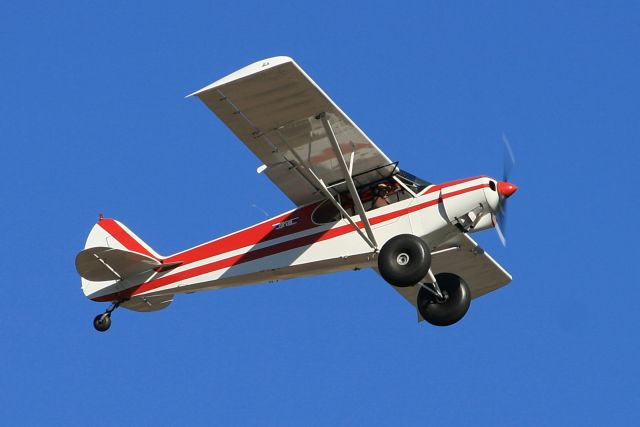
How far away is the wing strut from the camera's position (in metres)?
17.0

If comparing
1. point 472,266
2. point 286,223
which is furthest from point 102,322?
point 472,266

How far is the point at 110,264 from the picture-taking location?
62.4 feet

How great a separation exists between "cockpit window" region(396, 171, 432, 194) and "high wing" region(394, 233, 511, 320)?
1.33 meters

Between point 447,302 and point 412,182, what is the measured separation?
1872 millimetres

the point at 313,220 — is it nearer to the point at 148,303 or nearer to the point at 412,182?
the point at 412,182

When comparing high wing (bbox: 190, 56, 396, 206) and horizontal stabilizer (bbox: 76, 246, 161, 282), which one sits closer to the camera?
high wing (bbox: 190, 56, 396, 206)

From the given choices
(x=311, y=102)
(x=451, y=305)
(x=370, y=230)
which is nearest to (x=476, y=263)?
(x=451, y=305)

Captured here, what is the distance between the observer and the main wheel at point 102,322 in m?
19.1

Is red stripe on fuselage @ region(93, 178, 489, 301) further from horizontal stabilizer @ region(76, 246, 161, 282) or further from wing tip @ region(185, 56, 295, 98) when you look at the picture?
wing tip @ region(185, 56, 295, 98)

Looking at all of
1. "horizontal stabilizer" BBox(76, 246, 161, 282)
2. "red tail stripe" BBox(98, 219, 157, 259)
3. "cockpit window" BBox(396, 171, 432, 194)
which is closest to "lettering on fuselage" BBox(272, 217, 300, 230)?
"cockpit window" BBox(396, 171, 432, 194)

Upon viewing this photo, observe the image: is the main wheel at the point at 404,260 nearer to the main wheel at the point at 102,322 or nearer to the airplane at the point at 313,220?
the airplane at the point at 313,220

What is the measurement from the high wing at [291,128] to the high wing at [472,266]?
197 centimetres

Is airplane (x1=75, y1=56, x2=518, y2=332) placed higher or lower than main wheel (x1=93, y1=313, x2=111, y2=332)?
higher

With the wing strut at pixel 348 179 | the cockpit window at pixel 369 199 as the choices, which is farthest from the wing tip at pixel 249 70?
the cockpit window at pixel 369 199
